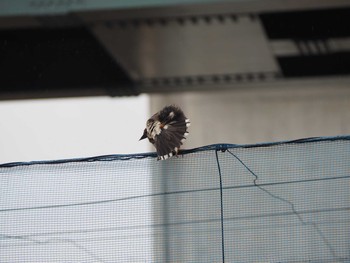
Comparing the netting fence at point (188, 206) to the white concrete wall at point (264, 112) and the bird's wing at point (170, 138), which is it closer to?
the bird's wing at point (170, 138)

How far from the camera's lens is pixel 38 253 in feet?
22.1

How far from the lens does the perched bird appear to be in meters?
7.05

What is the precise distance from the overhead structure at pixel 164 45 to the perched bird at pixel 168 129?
168 inches

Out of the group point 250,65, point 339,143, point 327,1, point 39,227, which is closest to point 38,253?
point 39,227

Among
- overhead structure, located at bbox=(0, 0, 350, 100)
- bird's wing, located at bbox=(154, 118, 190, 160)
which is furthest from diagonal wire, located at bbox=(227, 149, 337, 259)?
overhead structure, located at bbox=(0, 0, 350, 100)

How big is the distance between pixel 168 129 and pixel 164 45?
19.2 ft

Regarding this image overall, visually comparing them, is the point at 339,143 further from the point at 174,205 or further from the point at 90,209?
the point at 90,209

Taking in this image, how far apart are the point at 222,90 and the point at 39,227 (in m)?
7.44

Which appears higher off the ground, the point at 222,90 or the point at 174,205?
the point at 222,90

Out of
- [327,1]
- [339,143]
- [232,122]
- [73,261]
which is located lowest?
[73,261]

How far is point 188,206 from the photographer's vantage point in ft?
21.8

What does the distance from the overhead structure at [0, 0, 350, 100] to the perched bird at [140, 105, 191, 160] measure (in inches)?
168

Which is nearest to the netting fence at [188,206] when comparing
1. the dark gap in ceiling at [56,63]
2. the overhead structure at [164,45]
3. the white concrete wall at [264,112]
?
the overhead structure at [164,45]

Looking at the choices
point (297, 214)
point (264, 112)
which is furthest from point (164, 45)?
point (297, 214)
